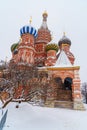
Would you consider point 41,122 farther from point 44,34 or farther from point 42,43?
point 44,34

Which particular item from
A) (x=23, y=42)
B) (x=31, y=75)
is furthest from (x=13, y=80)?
(x=23, y=42)

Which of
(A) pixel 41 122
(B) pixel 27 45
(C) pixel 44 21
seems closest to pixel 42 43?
(B) pixel 27 45

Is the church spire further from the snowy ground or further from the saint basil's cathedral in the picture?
the snowy ground

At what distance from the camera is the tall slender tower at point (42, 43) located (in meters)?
28.2

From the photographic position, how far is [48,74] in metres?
19.0

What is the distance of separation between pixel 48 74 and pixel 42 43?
12.9 m

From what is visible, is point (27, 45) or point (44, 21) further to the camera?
point (44, 21)

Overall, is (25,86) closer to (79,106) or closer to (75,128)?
(75,128)

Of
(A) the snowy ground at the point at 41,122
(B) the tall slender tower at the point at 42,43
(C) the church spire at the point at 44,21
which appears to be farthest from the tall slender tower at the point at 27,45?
(A) the snowy ground at the point at 41,122

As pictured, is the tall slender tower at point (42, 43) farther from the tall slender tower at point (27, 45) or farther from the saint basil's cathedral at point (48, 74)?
the tall slender tower at point (27, 45)

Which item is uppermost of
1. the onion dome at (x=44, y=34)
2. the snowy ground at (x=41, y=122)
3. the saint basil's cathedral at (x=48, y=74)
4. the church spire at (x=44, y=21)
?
the church spire at (x=44, y=21)

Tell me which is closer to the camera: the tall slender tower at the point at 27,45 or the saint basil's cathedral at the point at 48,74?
the saint basil's cathedral at the point at 48,74

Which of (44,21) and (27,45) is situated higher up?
(44,21)

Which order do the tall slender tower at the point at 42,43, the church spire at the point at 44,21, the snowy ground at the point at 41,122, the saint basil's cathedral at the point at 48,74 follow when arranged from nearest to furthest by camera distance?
the snowy ground at the point at 41,122
the saint basil's cathedral at the point at 48,74
the tall slender tower at the point at 42,43
the church spire at the point at 44,21
